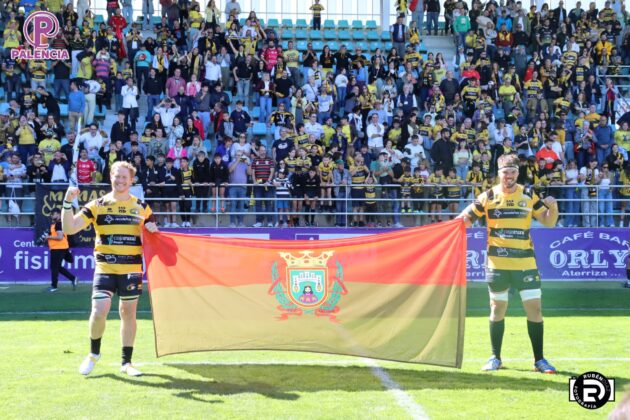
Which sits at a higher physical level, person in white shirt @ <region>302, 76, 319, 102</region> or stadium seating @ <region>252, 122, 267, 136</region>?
person in white shirt @ <region>302, 76, 319, 102</region>

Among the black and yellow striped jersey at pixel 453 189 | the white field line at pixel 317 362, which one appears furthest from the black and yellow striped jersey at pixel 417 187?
the white field line at pixel 317 362

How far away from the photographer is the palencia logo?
7.25 meters

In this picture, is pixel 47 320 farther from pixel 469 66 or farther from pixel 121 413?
pixel 469 66

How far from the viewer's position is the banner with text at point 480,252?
1884cm

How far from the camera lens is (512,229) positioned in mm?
8953

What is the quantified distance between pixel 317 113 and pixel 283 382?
15.2m

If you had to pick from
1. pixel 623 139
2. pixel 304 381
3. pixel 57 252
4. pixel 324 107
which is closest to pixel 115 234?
pixel 304 381

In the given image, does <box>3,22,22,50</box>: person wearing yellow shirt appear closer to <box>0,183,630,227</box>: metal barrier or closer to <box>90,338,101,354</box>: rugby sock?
<box>0,183,630,227</box>: metal barrier

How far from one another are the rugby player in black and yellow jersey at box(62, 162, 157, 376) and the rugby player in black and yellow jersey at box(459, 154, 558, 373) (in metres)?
3.53

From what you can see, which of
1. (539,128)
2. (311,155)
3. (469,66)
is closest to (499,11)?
(469,66)

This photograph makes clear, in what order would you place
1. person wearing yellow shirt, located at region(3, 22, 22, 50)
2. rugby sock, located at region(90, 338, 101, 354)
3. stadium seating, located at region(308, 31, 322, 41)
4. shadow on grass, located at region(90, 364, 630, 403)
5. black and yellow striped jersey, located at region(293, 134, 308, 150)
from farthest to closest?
stadium seating, located at region(308, 31, 322, 41)
person wearing yellow shirt, located at region(3, 22, 22, 50)
black and yellow striped jersey, located at region(293, 134, 308, 150)
rugby sock, located at region(90, 338, 101, 354)
shadow on grass, located at region(90, 364, 630, 403)

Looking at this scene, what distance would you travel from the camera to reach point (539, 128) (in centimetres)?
2292

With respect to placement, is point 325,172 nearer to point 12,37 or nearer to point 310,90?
point 310,90

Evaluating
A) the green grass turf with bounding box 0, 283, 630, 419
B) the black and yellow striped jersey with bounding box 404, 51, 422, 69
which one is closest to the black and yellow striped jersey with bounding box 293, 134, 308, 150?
the black and yellow striped jersey with bounding box 404, 51, 422, 69
